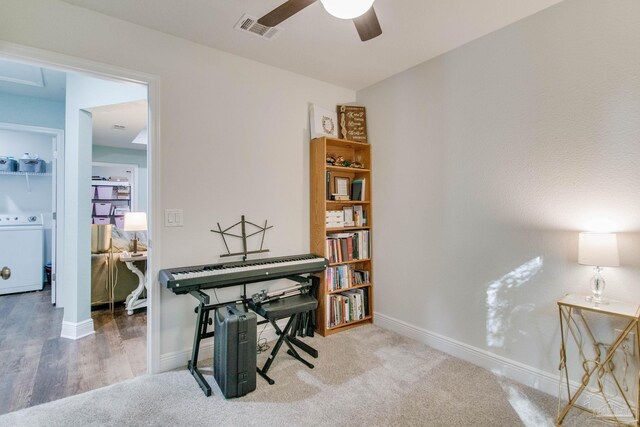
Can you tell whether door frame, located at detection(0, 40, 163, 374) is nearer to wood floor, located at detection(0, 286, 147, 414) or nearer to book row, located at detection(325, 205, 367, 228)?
wood floor, located at detection(0, 286, 147, 414)

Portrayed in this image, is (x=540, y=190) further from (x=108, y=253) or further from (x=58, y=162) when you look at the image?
(x=58, y=162)

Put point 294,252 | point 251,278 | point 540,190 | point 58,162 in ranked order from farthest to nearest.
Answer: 1. point 58,162
2. point 294,252
3. point 251,278
4. point 540,190

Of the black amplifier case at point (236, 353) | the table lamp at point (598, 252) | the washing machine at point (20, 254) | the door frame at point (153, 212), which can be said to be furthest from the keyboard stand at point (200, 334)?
the washing machine at point (20, 254)

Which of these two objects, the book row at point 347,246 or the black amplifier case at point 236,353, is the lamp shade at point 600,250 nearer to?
the book row at point 347,246

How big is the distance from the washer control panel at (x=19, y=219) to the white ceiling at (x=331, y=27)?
430cm

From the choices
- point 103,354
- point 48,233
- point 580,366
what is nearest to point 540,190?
point 580,366

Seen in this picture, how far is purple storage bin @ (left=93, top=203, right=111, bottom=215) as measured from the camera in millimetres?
6755

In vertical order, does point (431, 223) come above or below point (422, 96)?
below

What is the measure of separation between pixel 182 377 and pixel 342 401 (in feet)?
3.75

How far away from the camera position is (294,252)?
9.84 ft

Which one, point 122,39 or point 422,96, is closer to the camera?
point 122,39

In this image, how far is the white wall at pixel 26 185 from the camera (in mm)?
4711

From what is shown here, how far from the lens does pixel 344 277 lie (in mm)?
3090

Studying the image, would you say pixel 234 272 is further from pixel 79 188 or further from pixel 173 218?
pixel 79 188
